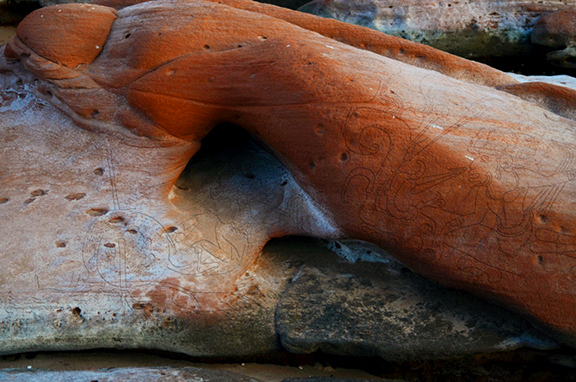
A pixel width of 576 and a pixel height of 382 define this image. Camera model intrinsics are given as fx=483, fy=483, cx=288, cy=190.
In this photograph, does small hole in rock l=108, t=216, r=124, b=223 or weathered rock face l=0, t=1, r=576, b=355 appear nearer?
weathered rock face l=0, t=1, r=576, b=355

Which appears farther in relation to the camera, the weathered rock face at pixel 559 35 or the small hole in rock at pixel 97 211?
the weathered rock face at pixel 559 35

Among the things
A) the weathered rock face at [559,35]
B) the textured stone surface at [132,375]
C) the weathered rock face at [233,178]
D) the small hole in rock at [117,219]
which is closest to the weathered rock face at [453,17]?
the weathered rock face at [559,35]

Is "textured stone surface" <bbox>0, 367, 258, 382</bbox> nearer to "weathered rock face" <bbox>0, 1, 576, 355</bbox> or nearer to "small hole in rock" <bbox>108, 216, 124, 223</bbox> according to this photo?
"weathered rock face" <bbox>0, 1, 576, 355</bbox>

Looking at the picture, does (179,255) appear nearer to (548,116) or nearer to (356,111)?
(356,111)

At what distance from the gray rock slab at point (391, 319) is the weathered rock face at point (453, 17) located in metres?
2.81

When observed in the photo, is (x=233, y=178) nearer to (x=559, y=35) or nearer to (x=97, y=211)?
(x=97, y=211)

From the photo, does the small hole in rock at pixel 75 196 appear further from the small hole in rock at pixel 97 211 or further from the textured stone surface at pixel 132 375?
the textured stone surface at pixel 132 375

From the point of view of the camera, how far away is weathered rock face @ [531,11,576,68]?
4.24 meters

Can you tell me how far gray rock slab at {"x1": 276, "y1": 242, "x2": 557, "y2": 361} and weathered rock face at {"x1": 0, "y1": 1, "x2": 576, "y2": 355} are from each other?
170 millimetres

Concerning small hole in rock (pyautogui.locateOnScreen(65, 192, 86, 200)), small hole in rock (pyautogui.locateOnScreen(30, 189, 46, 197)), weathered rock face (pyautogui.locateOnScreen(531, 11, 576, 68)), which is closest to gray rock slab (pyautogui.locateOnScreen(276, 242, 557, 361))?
Result: small hole in rock (pyautogui.locateOnScreen(65, 192, 86, 200))

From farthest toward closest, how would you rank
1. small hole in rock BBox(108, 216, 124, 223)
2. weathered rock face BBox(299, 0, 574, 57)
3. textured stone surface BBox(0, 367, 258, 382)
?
weathered rock face BBox(299, 0, 574, 57) → small hole in rock BBox(108, 216, 124, 223) → textured stone surface BBox(0, 367, 258, 382)

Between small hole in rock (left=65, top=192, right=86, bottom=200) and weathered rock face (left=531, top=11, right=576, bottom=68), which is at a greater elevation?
weathered rock face (left=531, top=11, right=576, bottom=68)

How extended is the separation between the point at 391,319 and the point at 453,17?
3357 millimetres

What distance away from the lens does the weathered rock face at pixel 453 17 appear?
14.9ft
